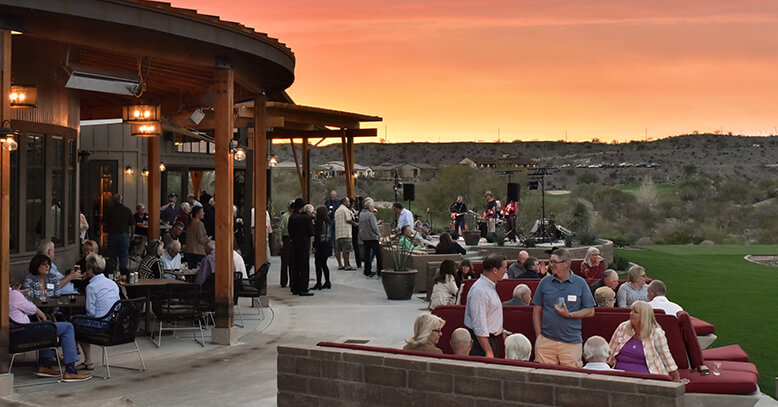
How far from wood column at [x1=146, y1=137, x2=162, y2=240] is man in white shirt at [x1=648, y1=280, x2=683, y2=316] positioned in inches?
430

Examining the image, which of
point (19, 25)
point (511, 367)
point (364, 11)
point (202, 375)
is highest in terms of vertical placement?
point (364, 11)

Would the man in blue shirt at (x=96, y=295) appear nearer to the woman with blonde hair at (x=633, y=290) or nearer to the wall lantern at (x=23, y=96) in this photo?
the wall lantern at (x=23, y=96)

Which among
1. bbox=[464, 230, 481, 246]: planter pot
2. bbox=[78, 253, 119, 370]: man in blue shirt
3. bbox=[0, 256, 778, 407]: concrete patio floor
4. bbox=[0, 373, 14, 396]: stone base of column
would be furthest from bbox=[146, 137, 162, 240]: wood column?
bbox=[0, 373, 14, 396]: stone base of column

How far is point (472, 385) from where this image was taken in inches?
243

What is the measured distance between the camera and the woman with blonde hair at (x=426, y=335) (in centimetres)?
689

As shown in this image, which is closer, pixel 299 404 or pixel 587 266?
pixel 299 404

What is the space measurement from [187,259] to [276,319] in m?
2.56

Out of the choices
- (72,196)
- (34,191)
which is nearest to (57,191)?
(34,191)

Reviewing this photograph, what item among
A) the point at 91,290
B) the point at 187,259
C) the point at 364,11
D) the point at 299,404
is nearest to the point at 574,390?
the point at 299,404

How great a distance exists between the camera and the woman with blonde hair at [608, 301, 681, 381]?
275 inches

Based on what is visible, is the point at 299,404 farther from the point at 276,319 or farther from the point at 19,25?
the point at 276,319

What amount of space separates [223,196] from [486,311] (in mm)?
4280

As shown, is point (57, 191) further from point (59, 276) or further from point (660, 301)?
point (660, 301)

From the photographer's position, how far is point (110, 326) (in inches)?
344
